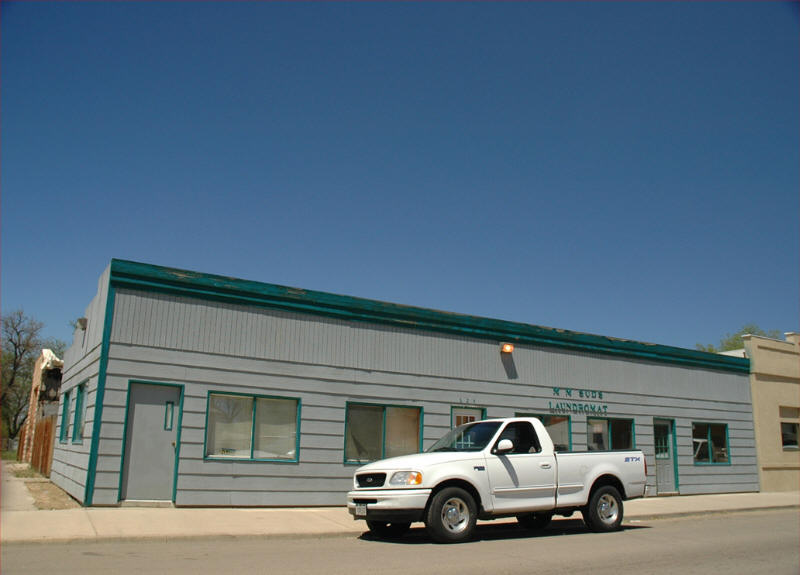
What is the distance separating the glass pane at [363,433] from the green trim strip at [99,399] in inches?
211

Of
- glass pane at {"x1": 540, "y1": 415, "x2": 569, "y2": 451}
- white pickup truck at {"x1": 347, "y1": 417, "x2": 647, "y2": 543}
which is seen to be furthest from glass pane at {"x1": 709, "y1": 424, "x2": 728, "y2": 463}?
white pickup truck at {"x1": 347, "y1": 417, "x2": 647, "y2": 543}

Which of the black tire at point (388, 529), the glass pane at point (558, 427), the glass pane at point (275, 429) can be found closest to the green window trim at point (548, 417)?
the glass pane at point (558, 427)

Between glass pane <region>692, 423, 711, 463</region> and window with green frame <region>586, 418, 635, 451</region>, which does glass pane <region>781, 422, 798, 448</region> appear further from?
window with green frame <region>586, 418, 635, 451</region>

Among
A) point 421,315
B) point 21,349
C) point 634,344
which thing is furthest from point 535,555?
point 21,349

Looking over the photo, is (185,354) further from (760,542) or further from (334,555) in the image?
(760,542)

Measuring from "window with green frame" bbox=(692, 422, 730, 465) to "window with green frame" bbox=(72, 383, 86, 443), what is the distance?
60.4 ft

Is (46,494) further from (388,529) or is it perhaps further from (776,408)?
(776,408)

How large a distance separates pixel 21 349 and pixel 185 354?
150 feet

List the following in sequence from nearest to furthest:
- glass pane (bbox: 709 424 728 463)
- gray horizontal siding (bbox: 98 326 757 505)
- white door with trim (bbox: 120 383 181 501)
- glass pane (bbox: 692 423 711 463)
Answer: white door with trim (bbox: 120 383 181 501)
gray horizontal siding (bbox: 98 326 757 505)
glass pane (bbox: 692 423 711 463)
glass pane (bbox: 709 424 728 463)

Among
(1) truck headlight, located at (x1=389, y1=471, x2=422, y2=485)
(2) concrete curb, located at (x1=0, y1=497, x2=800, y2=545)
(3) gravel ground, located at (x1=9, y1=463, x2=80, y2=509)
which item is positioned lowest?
(2) concrete curb, located at (x1=0, y1=497, x2=800, y2=545)

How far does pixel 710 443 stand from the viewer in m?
23.8

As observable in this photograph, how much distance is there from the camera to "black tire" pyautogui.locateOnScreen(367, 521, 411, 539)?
1148 cm

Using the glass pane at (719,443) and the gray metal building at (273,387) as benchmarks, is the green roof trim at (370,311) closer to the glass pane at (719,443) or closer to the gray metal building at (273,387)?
the gray metal building at (273,387)

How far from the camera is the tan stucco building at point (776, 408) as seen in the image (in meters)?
25.2
